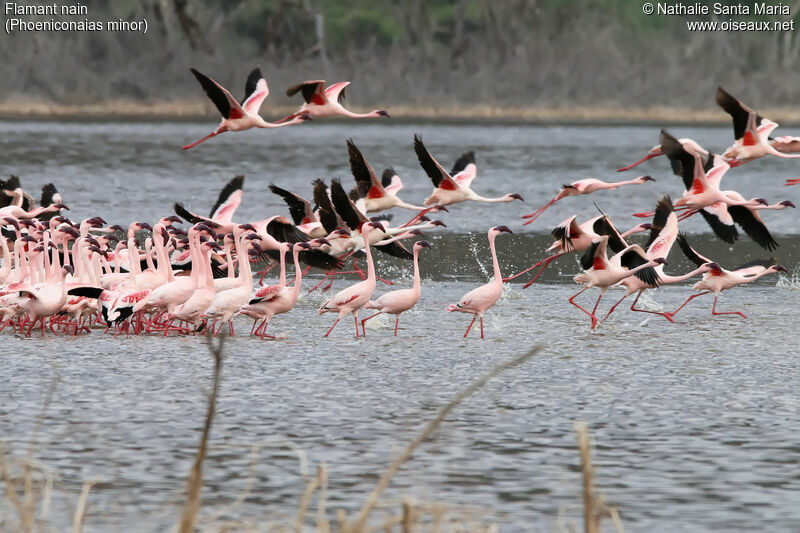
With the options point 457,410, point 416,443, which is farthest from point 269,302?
point 416,443

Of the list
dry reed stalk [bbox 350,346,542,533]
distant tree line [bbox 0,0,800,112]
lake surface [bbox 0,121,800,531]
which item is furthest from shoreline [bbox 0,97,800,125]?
dry reed stalk [bbox 350,346,542,533]

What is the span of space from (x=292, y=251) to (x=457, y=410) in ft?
19.4

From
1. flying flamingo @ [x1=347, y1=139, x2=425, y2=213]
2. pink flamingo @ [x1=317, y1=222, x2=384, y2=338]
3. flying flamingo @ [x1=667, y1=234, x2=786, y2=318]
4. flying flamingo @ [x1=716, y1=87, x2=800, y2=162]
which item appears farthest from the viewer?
flying flamingo @ [x1=347, y1=139, x2=425, y2=213]

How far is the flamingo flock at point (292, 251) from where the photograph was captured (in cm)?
1226

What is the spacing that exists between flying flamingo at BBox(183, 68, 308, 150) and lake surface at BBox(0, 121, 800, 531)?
2.10 meters

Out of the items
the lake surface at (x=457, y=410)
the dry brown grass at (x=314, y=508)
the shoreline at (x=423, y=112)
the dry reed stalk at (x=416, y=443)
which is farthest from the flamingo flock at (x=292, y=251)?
the shoreline at (x=423, y=112)

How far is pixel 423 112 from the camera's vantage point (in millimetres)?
59031

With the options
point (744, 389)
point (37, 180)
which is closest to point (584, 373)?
point (744, 389)

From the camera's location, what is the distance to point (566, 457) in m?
7.86

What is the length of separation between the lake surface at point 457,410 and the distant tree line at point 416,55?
4187cm

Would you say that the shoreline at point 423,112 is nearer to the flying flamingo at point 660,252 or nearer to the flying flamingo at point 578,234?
the flying flamingo at point 578,234

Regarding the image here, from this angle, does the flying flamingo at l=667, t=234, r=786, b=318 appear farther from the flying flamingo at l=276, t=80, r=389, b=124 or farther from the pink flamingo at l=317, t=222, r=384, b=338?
the flying flamingo at l=276, t=80, r=389, b=124

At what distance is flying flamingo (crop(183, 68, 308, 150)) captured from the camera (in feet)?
50.4

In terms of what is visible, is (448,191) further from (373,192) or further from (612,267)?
(612,267)
